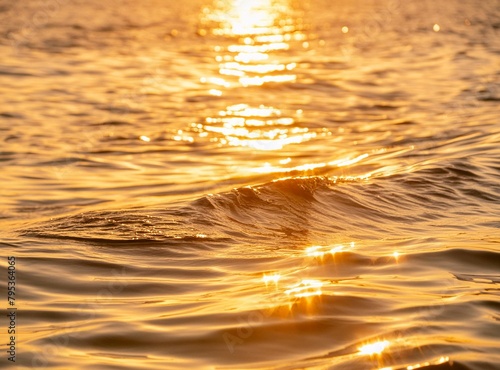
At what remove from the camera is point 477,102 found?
48.0 ft

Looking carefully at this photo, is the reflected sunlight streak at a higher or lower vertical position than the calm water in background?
lower

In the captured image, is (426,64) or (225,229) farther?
(426,64)

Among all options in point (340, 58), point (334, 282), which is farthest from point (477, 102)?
point (334, 282)

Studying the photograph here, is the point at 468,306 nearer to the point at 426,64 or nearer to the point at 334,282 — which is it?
the point at 334,282

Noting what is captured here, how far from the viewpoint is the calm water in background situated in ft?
16.8

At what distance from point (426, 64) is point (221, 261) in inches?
520

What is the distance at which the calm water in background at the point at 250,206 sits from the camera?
16.8 ft

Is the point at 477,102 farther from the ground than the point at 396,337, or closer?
farther from the ground

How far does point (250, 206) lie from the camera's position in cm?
841

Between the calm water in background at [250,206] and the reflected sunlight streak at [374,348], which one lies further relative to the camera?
the calm water in background at [250,206]

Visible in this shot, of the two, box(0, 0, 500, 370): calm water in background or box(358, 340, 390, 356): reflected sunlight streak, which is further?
box(0, 0, 500, 370): calm water in background

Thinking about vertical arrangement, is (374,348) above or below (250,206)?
below

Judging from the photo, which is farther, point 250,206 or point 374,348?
point 250,206

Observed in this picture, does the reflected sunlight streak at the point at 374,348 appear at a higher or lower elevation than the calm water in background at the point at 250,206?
lower
